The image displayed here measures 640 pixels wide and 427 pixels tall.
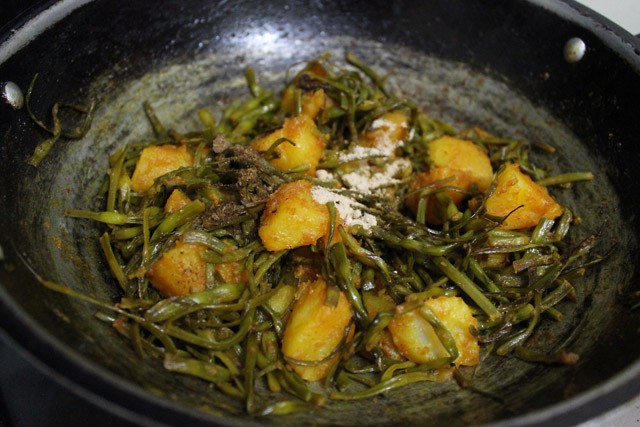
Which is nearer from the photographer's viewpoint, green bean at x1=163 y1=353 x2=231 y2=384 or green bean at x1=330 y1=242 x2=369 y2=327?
green bean at x1=163 y1=353 x2=231 y2=384

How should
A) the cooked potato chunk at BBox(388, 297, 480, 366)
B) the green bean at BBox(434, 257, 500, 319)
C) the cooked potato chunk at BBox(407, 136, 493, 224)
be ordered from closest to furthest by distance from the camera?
the cooked potato chunk at BBox(388, 297, 480, 366) → the green bean at BBox(434, 257, 500, 319) → the cooked potato chunk at BBox(407, 136, 493, 224)

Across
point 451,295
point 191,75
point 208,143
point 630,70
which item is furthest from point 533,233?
point 191,75

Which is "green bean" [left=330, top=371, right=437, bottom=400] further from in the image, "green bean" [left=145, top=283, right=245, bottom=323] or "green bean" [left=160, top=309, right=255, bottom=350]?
"green bean" [left=145, top=283, right=245, bottom=323]

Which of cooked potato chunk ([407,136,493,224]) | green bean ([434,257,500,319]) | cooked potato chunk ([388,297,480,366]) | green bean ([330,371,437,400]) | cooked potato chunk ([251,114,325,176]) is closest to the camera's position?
green bean ([330,371,437,400])

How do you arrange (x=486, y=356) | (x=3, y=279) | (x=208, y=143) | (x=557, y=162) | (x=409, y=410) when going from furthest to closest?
(x=557, y=162) < (x=208, y=143) < (x=486, y=356) < (x=409, y=410) < (x=3, y=279)

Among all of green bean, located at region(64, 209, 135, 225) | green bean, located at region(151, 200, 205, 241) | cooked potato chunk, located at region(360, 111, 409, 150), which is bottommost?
cooked potato chunk, located at region(360, 111, 409, 150)

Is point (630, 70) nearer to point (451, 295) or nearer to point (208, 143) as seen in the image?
point (451, 295)

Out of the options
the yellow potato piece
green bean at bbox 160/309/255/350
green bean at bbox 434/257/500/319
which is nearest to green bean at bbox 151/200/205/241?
green bean at bbox 160/309/255/350
